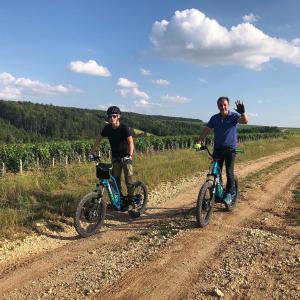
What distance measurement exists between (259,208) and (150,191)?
307cm

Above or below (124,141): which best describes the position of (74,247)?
below

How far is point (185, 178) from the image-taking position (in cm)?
1253

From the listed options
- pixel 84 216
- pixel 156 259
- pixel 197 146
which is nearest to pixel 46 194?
pixel 84 216

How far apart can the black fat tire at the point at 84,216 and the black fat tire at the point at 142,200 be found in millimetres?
965

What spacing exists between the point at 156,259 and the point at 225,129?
9.85 ft

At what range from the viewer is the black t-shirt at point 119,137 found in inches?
273

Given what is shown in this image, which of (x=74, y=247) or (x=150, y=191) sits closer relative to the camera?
(x=74, y=247)

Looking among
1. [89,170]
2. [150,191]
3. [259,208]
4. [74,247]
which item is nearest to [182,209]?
[259,208]

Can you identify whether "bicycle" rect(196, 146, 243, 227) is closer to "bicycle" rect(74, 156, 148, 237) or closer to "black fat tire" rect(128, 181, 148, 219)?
"black fat tire" rect(128, 181, 148, 219)

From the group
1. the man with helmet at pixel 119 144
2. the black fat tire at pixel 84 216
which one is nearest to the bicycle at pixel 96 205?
the black fat tire at pixel 84 216

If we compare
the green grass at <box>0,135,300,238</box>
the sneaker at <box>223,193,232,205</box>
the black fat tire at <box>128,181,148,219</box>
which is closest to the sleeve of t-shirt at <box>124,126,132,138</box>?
the black fat tire at <box>128,181,148,219</box>

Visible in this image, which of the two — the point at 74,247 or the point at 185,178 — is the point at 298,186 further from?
the point at 74,247

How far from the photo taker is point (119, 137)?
6.95m

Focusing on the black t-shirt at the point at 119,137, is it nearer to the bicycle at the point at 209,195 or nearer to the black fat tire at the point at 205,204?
the bicycle at the point at 209,195
